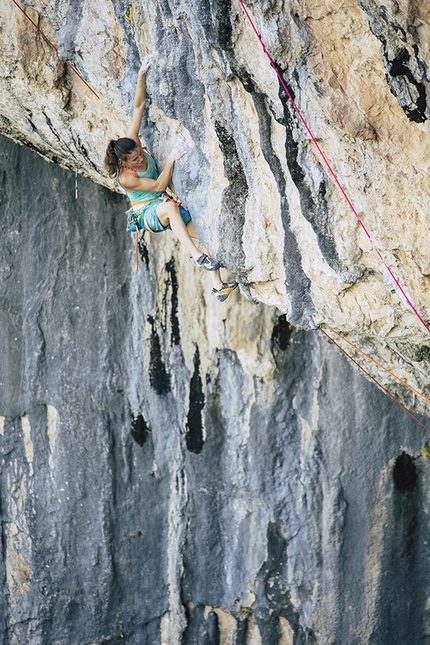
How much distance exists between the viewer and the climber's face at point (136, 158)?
3.99 m

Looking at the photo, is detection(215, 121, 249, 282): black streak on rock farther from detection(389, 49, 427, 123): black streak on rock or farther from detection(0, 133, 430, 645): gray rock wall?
detection(0, 133, 430, 645): gray rock wall

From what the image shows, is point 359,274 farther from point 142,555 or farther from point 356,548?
point 142,555

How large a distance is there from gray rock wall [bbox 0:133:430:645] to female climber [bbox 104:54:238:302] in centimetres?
161

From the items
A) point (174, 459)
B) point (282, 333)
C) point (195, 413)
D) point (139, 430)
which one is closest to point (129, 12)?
point (282, 333)

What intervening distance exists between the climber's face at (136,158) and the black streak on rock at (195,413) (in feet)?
8.33

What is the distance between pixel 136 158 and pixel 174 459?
3.40 m

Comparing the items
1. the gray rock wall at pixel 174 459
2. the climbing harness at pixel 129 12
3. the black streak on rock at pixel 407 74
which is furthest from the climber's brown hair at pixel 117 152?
the gray rock wall at pixel 174 459

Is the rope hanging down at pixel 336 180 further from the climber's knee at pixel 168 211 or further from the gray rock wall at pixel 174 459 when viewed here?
the gray rock wall at pixel 174 459

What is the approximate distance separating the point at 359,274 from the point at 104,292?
3015mm

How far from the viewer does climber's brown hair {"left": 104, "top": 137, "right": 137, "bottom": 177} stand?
13.0 feet

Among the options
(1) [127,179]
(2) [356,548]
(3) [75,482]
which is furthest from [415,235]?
(3) [75,482]

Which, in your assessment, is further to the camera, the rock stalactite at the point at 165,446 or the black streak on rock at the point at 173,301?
the black streak on rock at the point at 173,301

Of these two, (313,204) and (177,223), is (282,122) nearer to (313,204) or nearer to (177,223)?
(313,204)

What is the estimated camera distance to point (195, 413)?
6.42m
